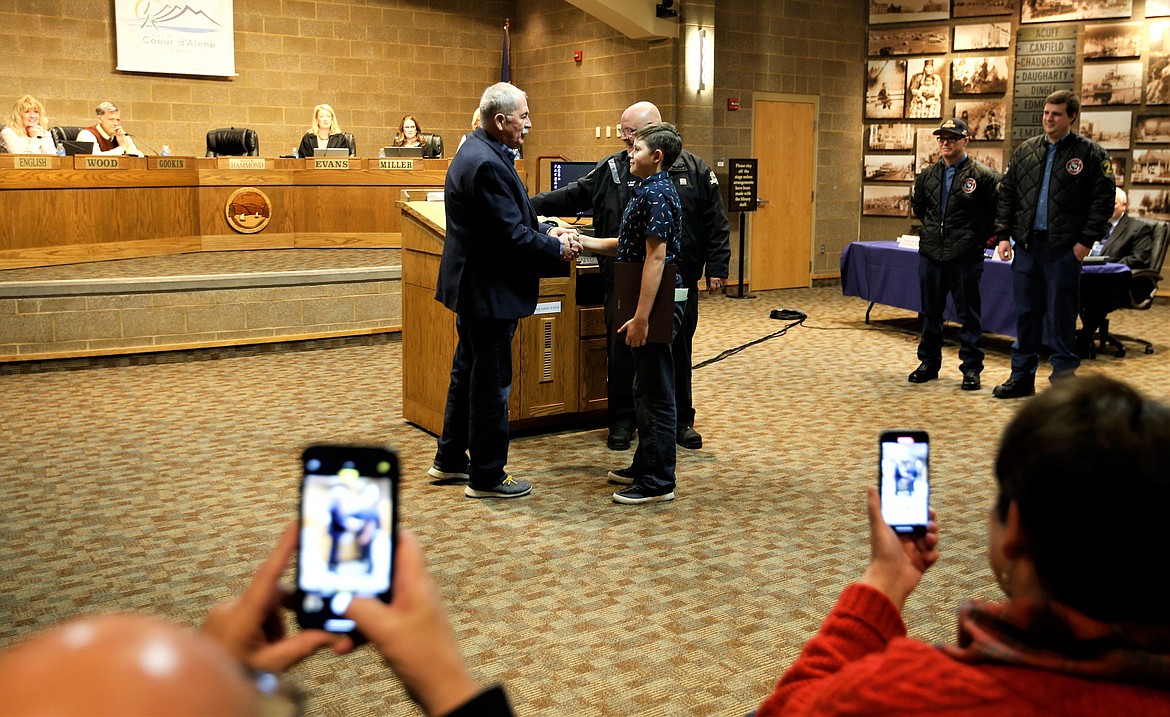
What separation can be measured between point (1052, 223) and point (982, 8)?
631 centimetres

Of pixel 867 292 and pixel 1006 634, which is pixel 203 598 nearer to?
pixel 1006 634

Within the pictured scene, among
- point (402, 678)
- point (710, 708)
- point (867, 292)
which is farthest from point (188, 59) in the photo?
point (402, 678)

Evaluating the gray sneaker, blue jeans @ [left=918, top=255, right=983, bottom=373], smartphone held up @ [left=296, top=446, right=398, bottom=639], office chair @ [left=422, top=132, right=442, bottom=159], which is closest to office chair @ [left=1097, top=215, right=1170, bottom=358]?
blue jeans @ [left=918, top=255, right=983, bottom=373]

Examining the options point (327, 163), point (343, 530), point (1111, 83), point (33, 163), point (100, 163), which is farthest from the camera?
point (1111, 83)

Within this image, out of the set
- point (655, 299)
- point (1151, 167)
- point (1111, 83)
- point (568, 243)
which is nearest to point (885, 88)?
point (1111, 83)

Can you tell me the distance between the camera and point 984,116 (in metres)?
11.4

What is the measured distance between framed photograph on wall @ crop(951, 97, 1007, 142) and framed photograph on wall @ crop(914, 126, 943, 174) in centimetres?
35

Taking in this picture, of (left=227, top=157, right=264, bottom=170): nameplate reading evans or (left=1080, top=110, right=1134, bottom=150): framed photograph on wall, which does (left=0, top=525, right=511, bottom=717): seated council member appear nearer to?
(left=227, top=157, right=264, bottom=170): nameplate reading evans

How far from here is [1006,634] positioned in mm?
899

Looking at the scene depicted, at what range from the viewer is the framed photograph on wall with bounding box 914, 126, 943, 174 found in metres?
11.7

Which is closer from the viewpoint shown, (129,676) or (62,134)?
(129,676)

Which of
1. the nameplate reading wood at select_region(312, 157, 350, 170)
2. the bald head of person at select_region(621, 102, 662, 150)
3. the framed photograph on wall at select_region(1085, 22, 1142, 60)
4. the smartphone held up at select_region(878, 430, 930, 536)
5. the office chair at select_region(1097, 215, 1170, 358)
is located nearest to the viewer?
the smartphone held up at select_region(878, 430, 930, 536)

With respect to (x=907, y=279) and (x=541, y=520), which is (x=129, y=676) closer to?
(x=541, y=520)

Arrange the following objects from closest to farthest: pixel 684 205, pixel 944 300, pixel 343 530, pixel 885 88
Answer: pixel 343 530
pixel 684 205
pixel 944 300
pixel 885 88
